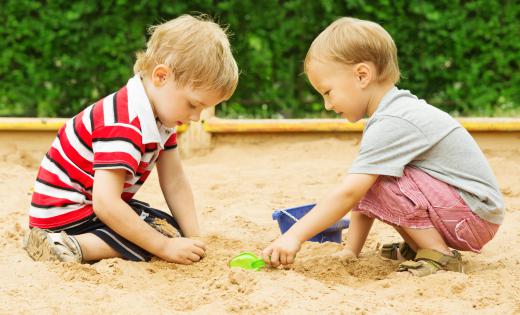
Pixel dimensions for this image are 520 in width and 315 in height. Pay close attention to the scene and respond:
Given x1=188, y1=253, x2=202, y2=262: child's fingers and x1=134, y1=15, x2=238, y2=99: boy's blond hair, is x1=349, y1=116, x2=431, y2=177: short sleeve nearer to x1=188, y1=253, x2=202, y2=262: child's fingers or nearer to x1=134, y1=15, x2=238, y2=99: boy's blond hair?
x1=134, y1=15, x2=238, y2=99: boy's blond hair

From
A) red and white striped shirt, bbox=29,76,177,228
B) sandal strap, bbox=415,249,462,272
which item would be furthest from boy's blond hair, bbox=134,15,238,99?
sandal strap, bbox=415,249,462,272

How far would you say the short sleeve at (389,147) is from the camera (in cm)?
285

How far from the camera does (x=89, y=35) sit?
252 inches

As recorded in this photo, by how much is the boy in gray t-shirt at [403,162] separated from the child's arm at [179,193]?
81cm

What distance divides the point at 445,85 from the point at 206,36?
3.98 m

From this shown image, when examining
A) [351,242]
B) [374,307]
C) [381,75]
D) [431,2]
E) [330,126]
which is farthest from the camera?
[431,2]

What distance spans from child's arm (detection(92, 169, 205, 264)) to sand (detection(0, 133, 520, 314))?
5cm

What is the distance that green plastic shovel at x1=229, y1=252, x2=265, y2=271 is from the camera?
286cm

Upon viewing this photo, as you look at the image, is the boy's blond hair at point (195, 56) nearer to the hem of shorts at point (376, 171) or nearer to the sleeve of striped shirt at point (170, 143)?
the sleeve of striped shirt at point (170, 143)

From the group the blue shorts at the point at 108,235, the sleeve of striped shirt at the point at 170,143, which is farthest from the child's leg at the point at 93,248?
the sleeve of striped shirt at the point at 170,143

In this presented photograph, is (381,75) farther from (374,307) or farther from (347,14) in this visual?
(347,14)

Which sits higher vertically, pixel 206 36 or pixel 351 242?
pixel 206 36

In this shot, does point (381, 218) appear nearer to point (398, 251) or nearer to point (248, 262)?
point (398, 251)

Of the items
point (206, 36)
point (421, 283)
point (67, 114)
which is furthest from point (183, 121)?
point (67, 114)
